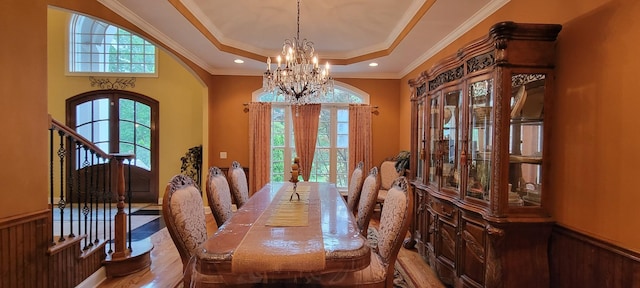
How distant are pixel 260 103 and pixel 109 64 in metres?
3.25

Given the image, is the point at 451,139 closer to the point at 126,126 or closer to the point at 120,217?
the point at 120,217

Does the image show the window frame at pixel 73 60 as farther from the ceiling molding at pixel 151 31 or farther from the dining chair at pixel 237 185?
the dining chair at pixel 237 185

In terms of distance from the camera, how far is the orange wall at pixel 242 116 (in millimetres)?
5301

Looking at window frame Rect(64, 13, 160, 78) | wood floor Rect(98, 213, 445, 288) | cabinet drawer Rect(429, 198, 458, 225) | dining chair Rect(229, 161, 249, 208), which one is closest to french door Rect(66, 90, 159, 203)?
window frame Rect(64, 13, 160, 78)

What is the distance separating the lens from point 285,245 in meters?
1.49

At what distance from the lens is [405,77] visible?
5.16m

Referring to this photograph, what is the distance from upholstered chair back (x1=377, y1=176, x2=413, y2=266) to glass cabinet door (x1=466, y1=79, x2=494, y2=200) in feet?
2.36

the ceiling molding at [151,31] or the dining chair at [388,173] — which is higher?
the ceiling molding at [151,31]

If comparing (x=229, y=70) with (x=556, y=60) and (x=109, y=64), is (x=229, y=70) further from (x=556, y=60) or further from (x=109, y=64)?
(x=556, y=60)

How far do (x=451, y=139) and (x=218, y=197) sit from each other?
87.2 inches

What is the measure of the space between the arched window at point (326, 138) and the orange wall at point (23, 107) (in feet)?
11.8

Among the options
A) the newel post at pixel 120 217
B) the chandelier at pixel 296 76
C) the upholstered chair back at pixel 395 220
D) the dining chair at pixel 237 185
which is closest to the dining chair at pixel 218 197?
the dining chair at pixel 237 185

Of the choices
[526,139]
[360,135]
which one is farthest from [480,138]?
[360,135]

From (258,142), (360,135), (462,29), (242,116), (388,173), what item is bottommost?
(388,173)
